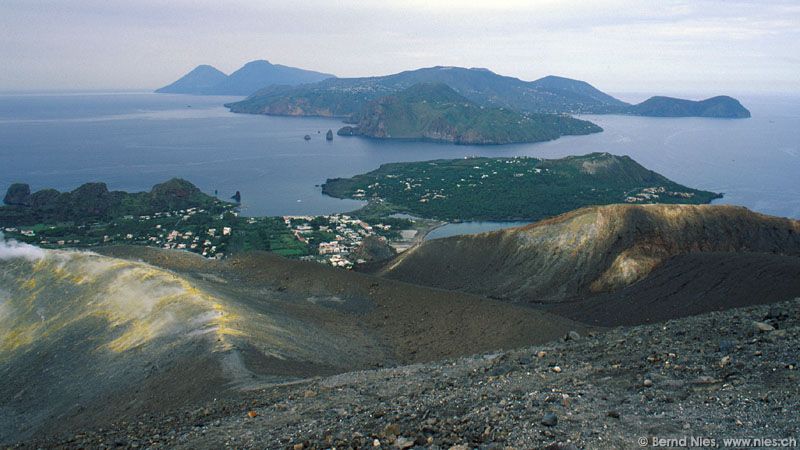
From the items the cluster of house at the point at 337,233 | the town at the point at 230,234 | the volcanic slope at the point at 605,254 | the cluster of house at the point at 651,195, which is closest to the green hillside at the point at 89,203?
the town at the point at 230,234

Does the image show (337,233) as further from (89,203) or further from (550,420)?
(550,420)

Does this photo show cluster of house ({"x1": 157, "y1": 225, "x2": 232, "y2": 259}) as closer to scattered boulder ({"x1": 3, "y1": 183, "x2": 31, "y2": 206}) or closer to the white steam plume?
the white steam plume

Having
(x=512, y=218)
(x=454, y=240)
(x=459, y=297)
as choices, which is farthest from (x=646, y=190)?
(x=459, y=297)

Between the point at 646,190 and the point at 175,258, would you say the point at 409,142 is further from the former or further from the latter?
the point at 175,258

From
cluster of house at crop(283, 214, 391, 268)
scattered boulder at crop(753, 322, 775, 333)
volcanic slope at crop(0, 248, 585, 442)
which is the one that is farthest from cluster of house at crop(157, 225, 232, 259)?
scattered boulder at crop(753, 322, 775, 333)

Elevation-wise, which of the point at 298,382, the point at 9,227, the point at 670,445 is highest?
the point at 670,445

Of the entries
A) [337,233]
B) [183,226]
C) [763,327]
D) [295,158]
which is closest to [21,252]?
[763,327]
